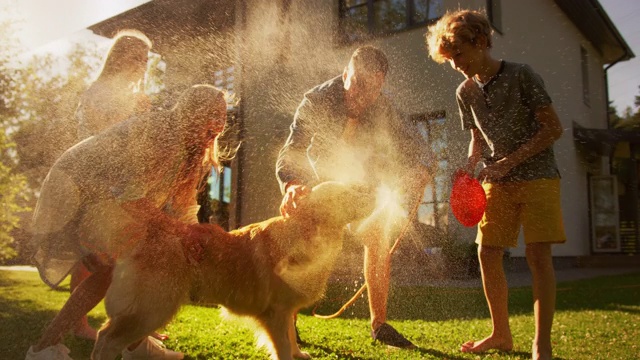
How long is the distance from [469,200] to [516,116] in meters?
0.59

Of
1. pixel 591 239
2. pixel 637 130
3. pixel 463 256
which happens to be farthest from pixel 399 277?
pixel 637 130

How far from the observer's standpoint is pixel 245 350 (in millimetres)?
3168

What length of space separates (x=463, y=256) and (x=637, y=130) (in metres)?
8.17

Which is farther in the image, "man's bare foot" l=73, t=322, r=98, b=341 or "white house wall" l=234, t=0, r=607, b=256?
"white house wall" l=234, t=0, r=607, b=256

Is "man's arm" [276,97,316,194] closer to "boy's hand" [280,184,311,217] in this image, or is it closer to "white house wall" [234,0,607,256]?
"boy's hand" [280,184,311,217]

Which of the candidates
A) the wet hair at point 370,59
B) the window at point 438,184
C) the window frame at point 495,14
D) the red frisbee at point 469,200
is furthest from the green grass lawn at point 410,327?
the window frame at point 495,14

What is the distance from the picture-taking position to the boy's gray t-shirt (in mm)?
2938

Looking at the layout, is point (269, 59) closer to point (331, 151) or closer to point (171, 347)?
point (331, 151)

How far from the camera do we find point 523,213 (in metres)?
2.97

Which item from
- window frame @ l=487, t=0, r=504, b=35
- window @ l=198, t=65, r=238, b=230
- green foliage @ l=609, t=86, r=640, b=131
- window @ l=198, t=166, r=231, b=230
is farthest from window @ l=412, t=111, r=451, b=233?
green foliage @ l=609, t=86, r=640, b=131

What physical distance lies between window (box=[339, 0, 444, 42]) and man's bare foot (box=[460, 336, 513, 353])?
7.20m

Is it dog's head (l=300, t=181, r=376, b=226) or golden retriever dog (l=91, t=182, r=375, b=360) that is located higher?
dog's head (l=300, t=181, r=376, b=226)

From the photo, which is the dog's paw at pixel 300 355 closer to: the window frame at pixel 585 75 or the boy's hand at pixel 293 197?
the boy's hand at pixel 293 197

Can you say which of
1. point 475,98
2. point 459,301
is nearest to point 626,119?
point 459,301
